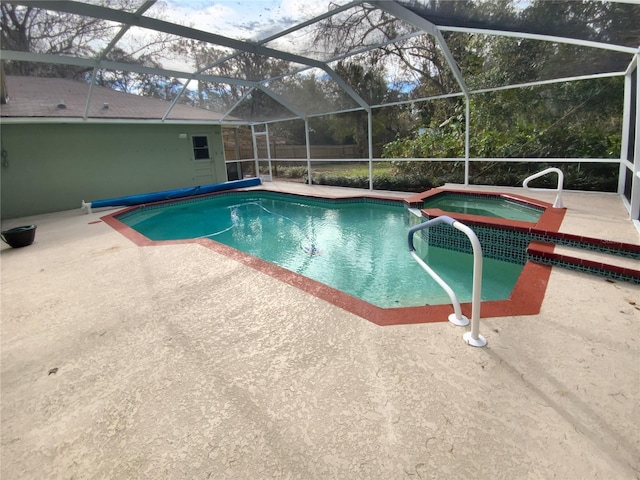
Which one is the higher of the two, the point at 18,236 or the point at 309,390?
the point at 18,236

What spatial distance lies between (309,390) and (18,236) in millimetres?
5673

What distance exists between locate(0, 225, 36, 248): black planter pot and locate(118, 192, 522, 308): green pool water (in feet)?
6.20

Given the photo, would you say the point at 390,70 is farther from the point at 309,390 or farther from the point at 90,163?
the point at 309,390

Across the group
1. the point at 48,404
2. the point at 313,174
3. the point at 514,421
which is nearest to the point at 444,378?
the point at 514,421

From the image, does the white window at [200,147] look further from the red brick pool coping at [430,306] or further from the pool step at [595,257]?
the pool step at [595,257]

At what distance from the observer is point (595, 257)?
316 centimetres

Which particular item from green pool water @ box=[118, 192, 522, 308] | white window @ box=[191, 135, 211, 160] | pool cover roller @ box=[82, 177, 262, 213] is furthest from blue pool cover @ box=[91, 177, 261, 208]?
white window @ box=[191, 135, 211, 160]

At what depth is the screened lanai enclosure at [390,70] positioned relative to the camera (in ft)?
14.2

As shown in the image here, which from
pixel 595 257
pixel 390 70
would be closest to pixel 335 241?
pixel 595 257

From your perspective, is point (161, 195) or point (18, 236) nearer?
point (18, 236)

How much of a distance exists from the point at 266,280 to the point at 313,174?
31.4 ft

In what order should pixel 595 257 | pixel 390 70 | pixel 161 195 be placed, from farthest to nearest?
pixel 161 195 < pixel 390 70 < pixel 595 257

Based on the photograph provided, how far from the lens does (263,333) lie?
2307 millimetres

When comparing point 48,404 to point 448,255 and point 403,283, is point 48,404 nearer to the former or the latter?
point 403,283
